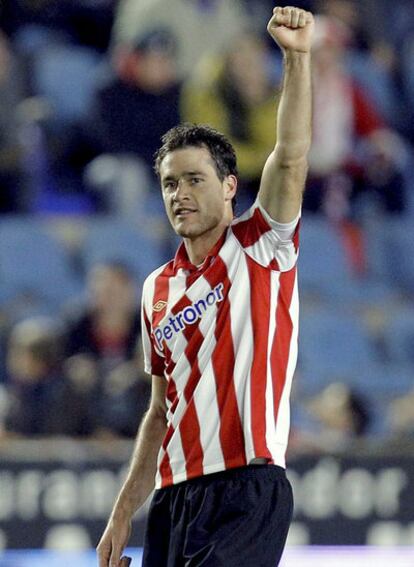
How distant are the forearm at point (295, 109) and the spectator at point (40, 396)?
3.71 m

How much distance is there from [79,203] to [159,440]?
5118 mm

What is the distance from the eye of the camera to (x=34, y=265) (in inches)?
340

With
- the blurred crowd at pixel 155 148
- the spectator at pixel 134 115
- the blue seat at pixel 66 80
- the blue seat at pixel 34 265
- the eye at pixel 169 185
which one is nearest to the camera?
the eye at pixel 169 185

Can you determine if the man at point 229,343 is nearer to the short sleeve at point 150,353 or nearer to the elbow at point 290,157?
the elbow at point 290,157

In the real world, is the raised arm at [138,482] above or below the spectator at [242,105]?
below

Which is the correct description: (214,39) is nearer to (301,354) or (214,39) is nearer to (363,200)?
(363,200)

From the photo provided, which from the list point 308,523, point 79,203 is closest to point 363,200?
point 79,203

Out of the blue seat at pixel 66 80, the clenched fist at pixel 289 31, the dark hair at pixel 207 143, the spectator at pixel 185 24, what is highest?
the spectator at pixel 185 24

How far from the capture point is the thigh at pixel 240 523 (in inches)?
140

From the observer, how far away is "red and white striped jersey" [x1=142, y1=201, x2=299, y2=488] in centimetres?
364

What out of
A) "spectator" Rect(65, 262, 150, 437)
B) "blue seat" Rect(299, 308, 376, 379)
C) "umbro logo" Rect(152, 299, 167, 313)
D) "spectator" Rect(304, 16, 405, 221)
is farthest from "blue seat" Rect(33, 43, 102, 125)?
"umbro logo" Rect(152, 299, 167, 313)

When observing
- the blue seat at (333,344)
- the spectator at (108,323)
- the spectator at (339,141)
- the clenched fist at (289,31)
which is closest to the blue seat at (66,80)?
the spectator at (339,141)

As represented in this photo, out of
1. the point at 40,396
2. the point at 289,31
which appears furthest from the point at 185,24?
the point at 289,31

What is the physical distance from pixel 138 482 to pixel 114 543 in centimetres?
18
